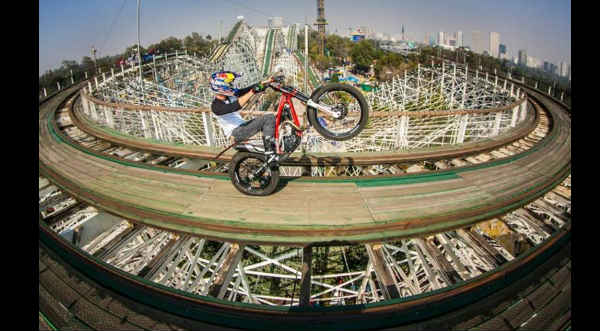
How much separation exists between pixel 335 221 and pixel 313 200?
59 centimetres

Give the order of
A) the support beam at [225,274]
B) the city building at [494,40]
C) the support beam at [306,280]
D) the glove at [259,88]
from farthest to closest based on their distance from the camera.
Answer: the city building at [494,40], the glove at [259,88], the support beam at [225,274], the support beam at [306,280]

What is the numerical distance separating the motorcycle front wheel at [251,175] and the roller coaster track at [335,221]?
0.17 metres

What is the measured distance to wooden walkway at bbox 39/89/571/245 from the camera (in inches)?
139

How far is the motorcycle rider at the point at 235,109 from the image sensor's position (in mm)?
3684

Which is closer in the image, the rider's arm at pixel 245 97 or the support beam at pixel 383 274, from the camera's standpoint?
the support beam at pixel 383 274

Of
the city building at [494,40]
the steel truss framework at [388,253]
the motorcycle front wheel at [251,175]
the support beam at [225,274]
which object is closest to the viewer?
the support beam at [225,274]

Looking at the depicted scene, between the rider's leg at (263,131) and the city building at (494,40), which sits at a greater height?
the city building at (494,40)

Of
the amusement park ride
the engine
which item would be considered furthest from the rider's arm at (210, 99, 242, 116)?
the engine

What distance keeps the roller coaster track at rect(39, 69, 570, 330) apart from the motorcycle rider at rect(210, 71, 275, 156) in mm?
918

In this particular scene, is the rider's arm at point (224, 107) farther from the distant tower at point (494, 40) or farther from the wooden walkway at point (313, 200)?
the distant tower at point (494, 40)

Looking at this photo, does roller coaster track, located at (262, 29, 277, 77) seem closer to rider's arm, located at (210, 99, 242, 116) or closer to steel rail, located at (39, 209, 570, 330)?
rider's arm, located at (210, 99, 242, 116)

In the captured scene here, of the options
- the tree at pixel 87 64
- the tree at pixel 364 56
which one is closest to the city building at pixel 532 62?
the tree at pixel 364 56

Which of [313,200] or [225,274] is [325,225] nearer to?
[313,200]
